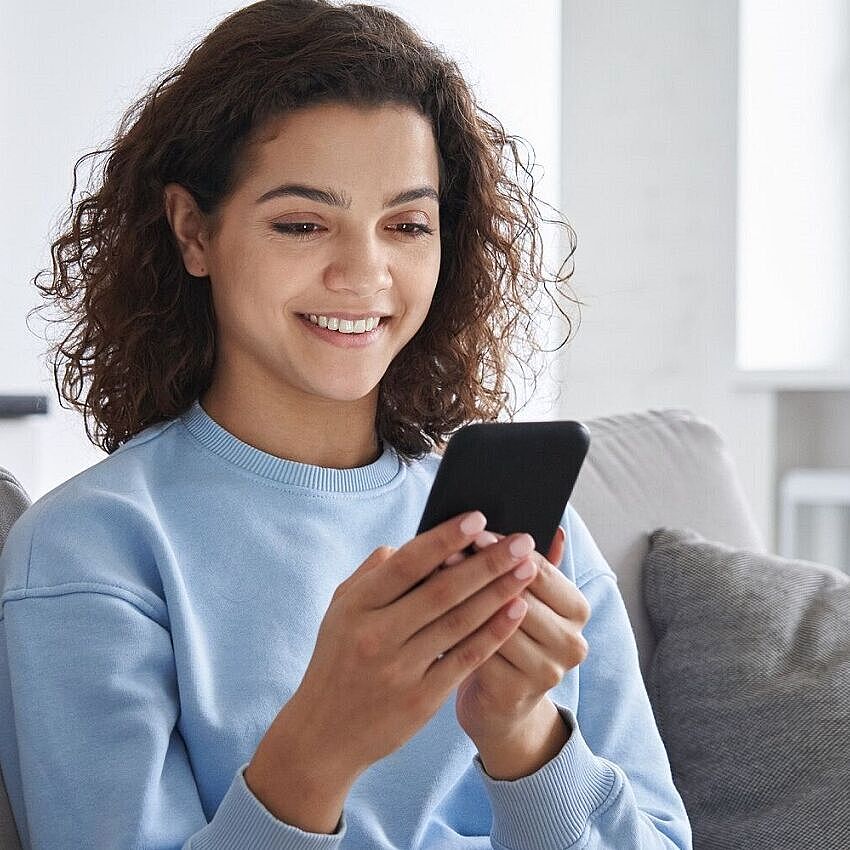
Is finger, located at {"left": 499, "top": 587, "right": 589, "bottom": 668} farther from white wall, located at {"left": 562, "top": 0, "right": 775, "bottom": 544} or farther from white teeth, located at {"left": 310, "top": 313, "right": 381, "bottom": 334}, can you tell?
white wall, located at {"left": 562, "top": 0, "right": 775, "bottom": 544}

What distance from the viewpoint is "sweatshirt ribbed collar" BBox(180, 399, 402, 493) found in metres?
1.14

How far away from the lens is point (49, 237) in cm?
175

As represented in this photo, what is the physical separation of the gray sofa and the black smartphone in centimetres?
70

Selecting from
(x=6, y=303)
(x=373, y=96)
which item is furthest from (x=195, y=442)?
(x=6, y=303)

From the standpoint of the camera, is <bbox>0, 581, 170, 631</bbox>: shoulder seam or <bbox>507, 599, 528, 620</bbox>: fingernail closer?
<bbox>507, 599, 528, 620</bbox>: fingernail

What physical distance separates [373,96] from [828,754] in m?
0.80

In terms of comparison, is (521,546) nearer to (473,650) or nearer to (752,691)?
(473,650)

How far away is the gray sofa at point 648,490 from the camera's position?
1573mm

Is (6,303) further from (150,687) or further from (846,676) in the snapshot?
(846,676)

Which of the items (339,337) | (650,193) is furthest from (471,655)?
(650,193)

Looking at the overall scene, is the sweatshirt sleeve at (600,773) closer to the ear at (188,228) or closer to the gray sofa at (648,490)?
the gray sofa at (648,490)

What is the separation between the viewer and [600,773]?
3.35ft

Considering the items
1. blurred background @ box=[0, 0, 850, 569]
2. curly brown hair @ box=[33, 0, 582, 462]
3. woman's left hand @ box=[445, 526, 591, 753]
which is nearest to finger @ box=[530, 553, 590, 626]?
woman's left hand @ box=[445, 526, 591, 753]

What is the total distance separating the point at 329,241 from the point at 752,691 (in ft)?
2.27
